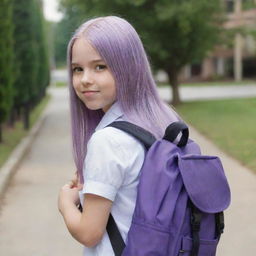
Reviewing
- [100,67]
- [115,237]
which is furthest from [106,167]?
[100,67]

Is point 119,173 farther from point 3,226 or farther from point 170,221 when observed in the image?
point 3,226

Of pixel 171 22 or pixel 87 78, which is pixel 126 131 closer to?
pixel 87 78

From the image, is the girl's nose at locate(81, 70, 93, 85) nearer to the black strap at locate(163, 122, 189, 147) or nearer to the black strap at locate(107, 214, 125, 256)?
the black strap at locate(163, 122, 189, 147)

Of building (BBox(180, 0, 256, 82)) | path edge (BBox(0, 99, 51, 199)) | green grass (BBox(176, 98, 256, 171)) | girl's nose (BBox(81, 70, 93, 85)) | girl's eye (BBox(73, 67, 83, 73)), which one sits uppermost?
girl's eye (BBox(73, 67, 83, 73))

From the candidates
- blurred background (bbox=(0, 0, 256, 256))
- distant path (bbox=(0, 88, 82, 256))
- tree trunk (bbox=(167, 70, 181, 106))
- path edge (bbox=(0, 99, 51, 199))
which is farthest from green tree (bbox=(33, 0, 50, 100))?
distant path (bbox=(0, 88, 82, 256))

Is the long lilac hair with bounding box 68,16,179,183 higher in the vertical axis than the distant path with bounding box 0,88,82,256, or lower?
higher

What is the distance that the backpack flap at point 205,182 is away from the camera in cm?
160

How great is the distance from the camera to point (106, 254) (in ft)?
5.65

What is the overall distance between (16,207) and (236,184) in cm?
292

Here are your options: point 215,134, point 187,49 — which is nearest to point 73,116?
point 215,134

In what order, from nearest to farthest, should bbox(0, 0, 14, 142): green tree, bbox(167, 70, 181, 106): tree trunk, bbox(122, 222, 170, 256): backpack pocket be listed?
bbox(122, 222, 170, 256): backpack pocket < bbox(0, 0, 14, 142): green tree < bbox(167, 70, 181, 106): tree trunk

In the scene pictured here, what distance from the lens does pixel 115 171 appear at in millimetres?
1632

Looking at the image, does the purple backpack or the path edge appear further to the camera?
the path edge

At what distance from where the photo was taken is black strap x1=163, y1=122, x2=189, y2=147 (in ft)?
5.51
